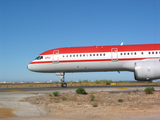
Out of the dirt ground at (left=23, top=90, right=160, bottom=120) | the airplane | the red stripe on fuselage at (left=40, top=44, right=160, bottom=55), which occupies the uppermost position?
the red stripe on fuselage at (left=40, top=44, right=160, bottom=55)

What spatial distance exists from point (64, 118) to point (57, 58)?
18.7 meters

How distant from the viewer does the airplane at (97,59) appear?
75.3 ft

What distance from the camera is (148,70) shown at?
2083 centimetres

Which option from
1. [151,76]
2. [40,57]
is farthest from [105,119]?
[40,57]

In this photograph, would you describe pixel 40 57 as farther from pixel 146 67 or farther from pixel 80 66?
pixel 146 67

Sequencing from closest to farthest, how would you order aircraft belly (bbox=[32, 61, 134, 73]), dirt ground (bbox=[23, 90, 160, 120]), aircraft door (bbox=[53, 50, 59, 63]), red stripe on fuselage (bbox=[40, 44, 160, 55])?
dirt ground (bbox=[23, 90, 160, 120]) < red stripe on fuselage (bbox=[40, 44, 160, 55]) < aircraft belly (bbox=[32, 61, 134, 73]) < aircraft door (bbox=[53, 50, 59, 63])

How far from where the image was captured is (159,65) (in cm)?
2064

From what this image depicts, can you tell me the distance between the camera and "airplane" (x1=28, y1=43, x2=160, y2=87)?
23.0 meters

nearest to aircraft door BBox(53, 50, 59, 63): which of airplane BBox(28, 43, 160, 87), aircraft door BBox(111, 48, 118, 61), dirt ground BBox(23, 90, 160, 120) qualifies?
airplane BBox(28, 43, 160, 87)

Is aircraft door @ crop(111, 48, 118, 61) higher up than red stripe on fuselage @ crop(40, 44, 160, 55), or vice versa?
red stripe on fuselage @ crop(40, 44, 160, 55)

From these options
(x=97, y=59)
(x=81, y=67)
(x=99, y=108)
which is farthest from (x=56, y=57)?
(x=99, y=108)

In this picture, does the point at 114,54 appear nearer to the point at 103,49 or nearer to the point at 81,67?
the point at 103,49

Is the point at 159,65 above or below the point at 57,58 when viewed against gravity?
below

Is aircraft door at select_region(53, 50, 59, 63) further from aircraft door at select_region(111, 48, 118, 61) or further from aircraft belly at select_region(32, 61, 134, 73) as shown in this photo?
aircraft door at select_region(111, 48, 118, 61)
